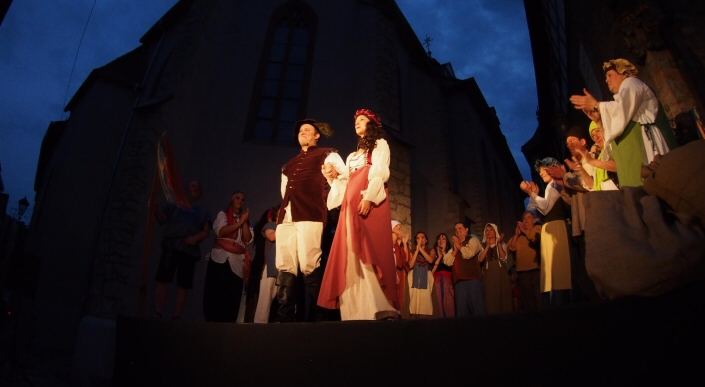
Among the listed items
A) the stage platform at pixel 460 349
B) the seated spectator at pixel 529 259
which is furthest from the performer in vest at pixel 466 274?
the stage platform at pixel 460 349

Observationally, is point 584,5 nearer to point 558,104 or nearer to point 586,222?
point 558,104

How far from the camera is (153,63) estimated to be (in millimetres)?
11688

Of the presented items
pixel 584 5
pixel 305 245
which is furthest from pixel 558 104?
pixel 305 245

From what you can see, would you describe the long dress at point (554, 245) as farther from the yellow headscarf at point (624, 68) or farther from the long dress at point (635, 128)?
the yellow headscarf at point (624, 68)

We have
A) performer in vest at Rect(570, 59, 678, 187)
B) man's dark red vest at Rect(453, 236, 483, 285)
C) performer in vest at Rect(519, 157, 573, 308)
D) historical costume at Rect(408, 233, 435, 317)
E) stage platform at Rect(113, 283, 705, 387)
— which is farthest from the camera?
historical costume at Rect(408, 233, 435, 317)

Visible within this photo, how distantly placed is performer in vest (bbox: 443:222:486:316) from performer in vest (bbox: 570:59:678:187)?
313cm

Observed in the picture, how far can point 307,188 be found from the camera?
12.2 ft

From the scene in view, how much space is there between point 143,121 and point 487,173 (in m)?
13.8

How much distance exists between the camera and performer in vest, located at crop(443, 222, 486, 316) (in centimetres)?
588

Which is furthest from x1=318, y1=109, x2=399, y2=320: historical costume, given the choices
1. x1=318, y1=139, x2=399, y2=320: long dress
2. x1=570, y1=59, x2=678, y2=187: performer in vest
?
x1=570, y1=59, x2=678, y2=187: performer in vest

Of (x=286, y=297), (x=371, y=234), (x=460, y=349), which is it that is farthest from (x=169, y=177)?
(x=460, y=349)

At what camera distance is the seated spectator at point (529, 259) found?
506cm

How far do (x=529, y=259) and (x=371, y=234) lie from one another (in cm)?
281

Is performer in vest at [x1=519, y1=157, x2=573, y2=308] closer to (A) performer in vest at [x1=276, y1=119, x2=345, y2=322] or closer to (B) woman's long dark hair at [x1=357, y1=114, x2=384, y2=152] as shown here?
(B) woman's long dark hair at [x1=357, y1=114, x2=384, y2=152]
